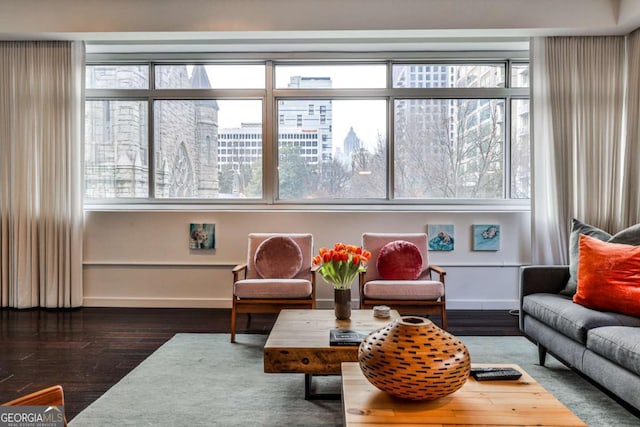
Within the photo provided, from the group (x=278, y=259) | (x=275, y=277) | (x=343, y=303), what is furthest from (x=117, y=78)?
(x=343, y=303)

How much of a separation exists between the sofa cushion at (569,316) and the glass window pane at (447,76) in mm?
2709

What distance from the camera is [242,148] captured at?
4.83m

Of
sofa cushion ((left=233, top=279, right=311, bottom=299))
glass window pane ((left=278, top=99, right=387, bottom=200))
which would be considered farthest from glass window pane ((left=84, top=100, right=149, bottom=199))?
sofa cushion ((left=233, top=279, right=311, bottom=299))

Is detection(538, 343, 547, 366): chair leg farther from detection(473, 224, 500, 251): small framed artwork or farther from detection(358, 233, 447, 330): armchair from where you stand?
detection(473, 224, 500, 251): small framed artwork

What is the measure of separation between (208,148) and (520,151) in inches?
141

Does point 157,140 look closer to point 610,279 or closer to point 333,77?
point 333,77

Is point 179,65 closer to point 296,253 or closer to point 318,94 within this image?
point 318,94

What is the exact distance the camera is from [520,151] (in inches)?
186

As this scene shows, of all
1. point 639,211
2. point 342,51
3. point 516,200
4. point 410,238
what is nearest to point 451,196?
point 516,200

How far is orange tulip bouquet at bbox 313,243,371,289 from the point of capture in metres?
2.62

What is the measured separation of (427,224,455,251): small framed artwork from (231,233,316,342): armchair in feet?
4.40

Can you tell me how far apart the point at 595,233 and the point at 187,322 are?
3569mm

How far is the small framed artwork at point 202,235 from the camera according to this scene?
14.9 feet

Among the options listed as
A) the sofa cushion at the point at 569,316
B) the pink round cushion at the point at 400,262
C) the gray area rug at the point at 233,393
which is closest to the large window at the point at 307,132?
the pink round cushion at the point at 400,262
